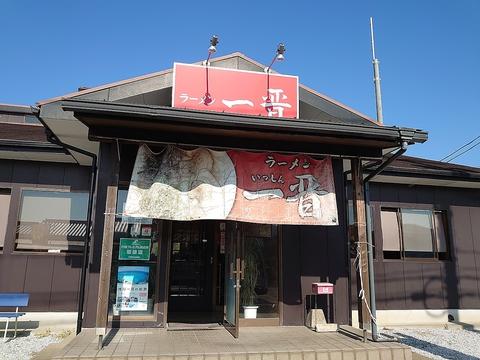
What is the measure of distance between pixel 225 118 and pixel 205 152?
3.04 ft

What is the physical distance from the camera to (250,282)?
7.01m

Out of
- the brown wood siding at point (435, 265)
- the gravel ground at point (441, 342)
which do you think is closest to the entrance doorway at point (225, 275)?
the gravel ground at point (441, 342)

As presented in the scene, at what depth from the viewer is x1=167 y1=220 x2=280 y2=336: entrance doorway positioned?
6660mm

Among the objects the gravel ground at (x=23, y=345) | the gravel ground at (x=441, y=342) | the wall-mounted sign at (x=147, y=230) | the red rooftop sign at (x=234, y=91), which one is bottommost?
the gravel ground at (x=441, y=342)

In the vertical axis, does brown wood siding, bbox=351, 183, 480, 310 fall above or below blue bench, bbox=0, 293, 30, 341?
above

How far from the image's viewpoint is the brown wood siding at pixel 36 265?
308 inches

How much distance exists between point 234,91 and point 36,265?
17.3ft

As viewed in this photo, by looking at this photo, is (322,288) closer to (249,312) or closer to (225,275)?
(249,312)

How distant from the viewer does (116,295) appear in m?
6.37

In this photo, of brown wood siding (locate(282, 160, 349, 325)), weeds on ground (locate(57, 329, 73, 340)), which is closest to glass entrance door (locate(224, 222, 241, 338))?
brown wood siding (locate(282, 160, 349, 325))

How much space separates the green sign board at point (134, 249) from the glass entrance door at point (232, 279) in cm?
138

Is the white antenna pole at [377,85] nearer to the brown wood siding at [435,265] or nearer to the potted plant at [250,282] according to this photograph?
the brown wood siding at [435,265]

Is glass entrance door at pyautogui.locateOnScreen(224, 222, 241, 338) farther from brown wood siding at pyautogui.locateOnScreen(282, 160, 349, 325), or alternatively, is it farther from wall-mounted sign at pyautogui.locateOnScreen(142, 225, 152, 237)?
wall-mounted sign at pyautogui.locateOnScreen(142, 225, 152, 237)

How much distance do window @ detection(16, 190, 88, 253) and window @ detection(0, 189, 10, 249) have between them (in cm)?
28
